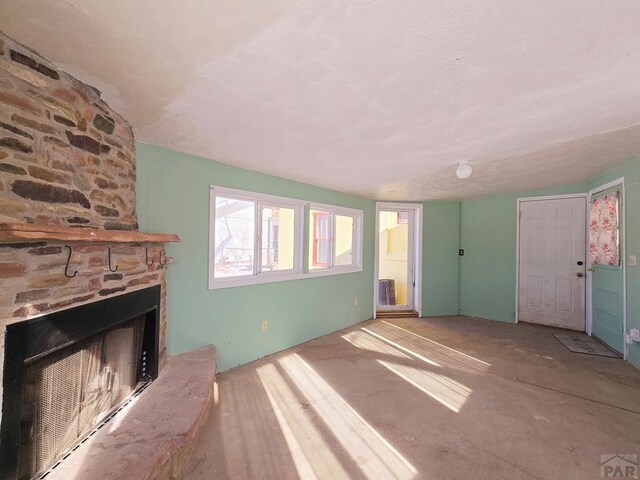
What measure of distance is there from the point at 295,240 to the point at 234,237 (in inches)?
35.5

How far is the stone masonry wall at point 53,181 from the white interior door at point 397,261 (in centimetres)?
441

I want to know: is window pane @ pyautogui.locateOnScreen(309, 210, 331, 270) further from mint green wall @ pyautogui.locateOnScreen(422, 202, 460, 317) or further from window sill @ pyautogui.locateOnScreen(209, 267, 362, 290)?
mint green wall @ pyautogui.locateOnScreen(422, 202, 460, 317)

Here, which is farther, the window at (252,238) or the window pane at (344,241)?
the window pane at (344,241)

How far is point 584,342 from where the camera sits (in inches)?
153

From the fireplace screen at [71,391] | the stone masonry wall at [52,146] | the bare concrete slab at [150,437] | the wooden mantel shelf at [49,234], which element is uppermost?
the stone masonry wall at [52,146]

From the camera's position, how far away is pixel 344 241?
480cm

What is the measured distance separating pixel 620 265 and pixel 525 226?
152 cm

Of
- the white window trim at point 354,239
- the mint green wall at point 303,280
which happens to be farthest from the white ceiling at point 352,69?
the white window trim at point 354,239

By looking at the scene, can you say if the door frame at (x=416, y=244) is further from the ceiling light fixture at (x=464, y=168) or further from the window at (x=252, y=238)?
the ceiling light fixture at (x=464, y=168)

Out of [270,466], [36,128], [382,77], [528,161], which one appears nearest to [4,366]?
[36,128]

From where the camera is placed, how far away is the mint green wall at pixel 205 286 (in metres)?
2.49

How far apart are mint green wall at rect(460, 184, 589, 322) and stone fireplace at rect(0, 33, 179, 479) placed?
518cm

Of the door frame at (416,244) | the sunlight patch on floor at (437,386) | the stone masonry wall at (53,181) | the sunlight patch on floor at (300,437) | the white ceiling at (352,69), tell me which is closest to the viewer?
the white ceiling at (352,69)

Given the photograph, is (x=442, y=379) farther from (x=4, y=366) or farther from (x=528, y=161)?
(x=4, y=366)
